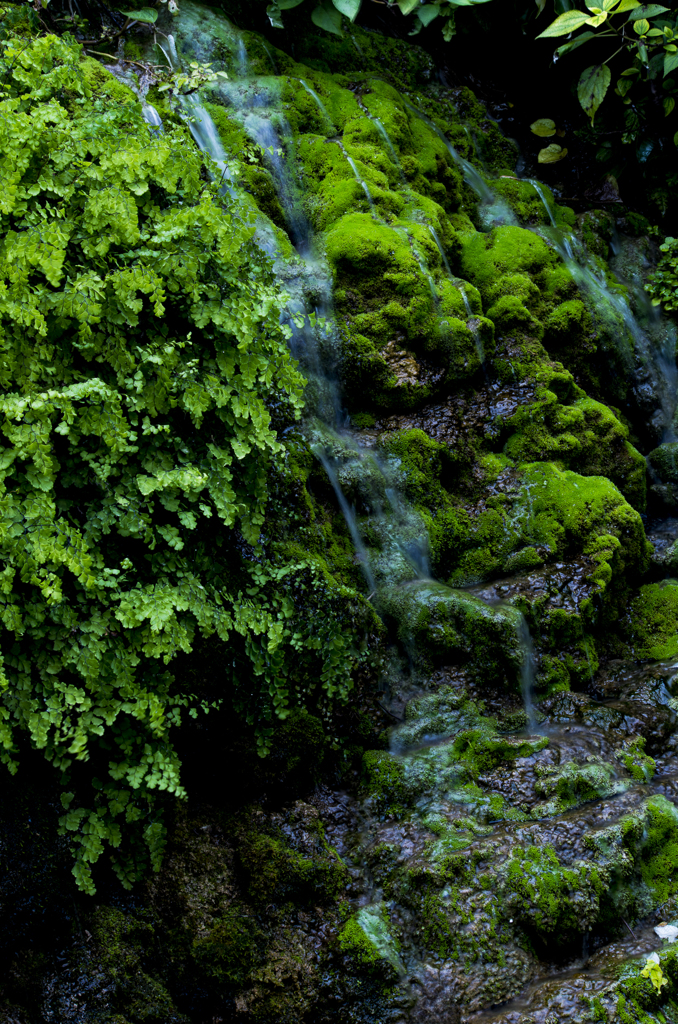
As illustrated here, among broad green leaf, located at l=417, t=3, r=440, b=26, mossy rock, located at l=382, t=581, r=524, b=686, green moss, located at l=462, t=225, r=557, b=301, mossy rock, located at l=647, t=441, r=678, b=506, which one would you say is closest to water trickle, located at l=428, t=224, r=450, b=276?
green moss, located at l=462, t=225, r=557, b=301

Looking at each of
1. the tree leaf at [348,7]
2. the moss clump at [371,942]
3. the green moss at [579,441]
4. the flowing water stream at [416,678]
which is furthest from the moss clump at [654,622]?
the tree leaf at [348,7]

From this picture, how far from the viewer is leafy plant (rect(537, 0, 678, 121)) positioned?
7.12 meters

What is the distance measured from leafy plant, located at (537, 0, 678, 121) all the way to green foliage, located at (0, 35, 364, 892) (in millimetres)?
5089

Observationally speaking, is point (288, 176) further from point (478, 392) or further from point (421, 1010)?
point (421, 1010)

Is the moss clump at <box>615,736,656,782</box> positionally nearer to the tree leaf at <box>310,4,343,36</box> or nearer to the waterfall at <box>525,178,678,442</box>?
the waterfall at <box>525,178,678,442</box>

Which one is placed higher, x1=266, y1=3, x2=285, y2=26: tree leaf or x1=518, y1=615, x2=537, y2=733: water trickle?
x1=266, y1=3, x2=285, y2=26: tree leaf

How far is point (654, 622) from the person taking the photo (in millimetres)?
5809

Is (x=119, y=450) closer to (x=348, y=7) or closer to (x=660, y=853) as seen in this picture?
(x=660, y=853)

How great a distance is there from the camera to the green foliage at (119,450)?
325cm

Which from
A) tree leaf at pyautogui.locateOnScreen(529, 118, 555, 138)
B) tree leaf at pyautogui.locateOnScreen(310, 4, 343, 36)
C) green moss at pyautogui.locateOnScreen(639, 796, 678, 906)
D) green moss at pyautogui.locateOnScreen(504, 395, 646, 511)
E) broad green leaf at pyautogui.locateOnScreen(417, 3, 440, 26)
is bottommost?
green moss at pyautogui.locateOnScreen(639, 796, 678, 906)

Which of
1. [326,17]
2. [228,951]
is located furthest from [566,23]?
[228,951]

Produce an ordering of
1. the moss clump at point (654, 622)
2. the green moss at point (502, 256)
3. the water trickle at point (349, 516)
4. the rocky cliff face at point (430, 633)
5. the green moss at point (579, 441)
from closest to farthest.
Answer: the rocky cliff face at point (430, 633), the water trickle at point (349, 516), the moss clump at point (654, 622), the green moss at point (579, 441), the green moss at point (502, 256)

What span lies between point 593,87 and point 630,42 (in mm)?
637

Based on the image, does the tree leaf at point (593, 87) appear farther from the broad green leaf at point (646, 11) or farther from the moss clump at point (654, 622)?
the moss clump at point (654, 622)
